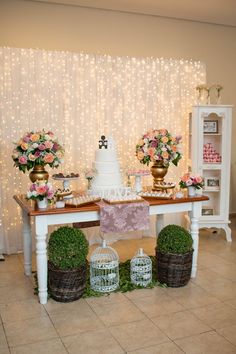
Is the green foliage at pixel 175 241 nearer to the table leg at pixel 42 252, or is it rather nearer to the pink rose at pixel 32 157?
the table leg at pixel 42 252

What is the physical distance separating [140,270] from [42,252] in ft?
Result: 2.97

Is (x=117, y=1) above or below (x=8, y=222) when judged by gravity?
above

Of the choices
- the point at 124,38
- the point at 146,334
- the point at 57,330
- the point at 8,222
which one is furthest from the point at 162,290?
the point at 124,38

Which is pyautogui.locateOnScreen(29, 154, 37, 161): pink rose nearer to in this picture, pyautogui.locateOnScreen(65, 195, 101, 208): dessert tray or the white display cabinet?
pyautogui.locateOnScreen(65, 195, 101, 208): dessert tray

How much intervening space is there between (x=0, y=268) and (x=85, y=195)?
4.02 ft

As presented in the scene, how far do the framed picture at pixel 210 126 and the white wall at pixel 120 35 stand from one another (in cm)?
99

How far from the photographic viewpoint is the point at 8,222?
4375mm

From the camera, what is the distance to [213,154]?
485cm

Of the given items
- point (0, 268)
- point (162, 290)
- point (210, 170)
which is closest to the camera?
point (162, 290)

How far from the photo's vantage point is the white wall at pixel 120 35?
450cm

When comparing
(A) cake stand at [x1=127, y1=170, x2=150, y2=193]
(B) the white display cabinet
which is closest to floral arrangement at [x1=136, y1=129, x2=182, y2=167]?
(A) cake stand at [x1=127, y1=170, x2=150, y2=193]

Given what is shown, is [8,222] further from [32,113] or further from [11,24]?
[11,24]

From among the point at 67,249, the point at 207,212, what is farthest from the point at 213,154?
the point at 67,249

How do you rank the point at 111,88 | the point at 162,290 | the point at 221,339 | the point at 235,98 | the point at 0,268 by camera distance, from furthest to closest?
the point at 235,98 → the point at 111,88 → the point at 0,268 → the point at 162,290 → the point at 221,339
